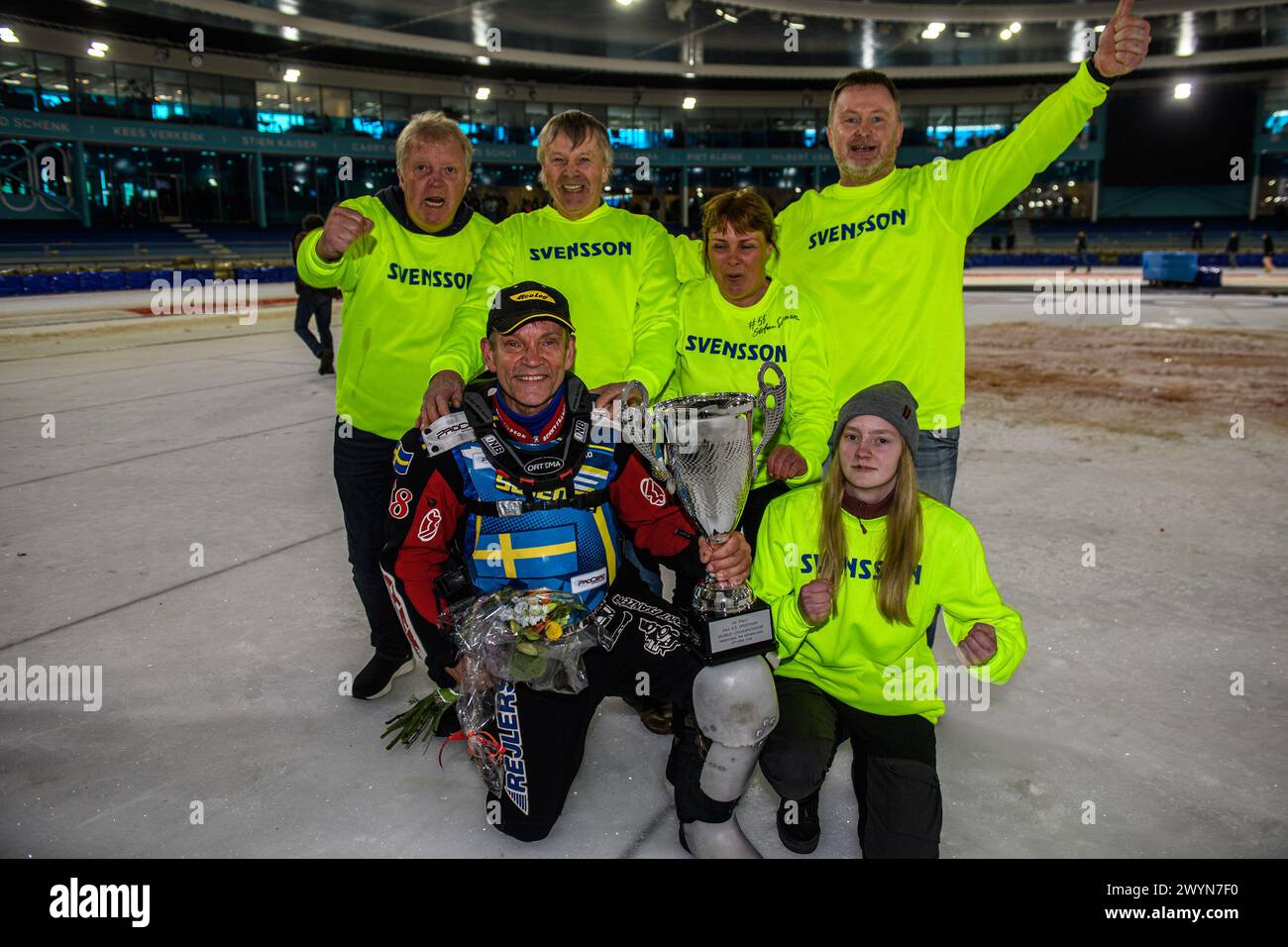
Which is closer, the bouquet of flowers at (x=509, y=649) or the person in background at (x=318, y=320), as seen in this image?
the bouquet of flowers at (x=509, y=649)

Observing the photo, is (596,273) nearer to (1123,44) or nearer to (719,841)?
(1123,44)

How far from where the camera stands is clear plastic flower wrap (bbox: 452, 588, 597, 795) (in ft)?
8.21

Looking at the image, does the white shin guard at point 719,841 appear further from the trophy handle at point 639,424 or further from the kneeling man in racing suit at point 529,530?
the trophy handle at point 639,424

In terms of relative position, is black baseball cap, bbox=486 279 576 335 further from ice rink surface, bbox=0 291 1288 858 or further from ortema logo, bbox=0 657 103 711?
ortema logo, bbox=0 657 103 711

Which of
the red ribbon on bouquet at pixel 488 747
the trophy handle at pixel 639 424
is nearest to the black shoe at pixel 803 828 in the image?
the red ribbon on bouquet at pixel 488 747

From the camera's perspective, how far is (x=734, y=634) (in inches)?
86.3

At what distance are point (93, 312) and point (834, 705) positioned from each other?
20.4 meters

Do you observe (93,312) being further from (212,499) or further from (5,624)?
(5,624)

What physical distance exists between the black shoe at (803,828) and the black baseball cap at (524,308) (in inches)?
59.0

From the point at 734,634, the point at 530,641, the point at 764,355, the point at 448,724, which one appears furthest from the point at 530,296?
the point at 448,724

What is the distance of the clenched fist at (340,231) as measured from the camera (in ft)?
9.70

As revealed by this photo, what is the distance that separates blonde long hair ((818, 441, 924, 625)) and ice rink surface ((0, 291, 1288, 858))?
0.67m

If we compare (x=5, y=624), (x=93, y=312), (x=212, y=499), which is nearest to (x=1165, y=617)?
(x=5, y=624)
